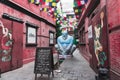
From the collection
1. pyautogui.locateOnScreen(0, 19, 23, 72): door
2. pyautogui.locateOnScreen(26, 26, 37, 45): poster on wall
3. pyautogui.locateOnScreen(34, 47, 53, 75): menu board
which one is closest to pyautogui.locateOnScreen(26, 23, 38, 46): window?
pyautogui.locateOnScreen(26, 26, 37, 45): poster on wall

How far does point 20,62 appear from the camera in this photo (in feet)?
28.4

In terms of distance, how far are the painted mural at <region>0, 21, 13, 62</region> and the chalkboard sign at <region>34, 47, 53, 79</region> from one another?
202 cm

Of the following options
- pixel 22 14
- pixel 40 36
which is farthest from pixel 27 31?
pixel 40 36

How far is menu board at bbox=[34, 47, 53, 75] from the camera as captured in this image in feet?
18.5

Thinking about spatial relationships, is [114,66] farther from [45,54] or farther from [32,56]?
[32,56]

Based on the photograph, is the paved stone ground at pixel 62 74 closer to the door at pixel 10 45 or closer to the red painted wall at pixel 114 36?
the door at pixel 10 45

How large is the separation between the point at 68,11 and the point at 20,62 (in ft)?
80.0

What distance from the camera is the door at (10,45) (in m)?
7.05

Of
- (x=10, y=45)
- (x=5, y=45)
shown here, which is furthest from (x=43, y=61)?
(x=10, y=45)

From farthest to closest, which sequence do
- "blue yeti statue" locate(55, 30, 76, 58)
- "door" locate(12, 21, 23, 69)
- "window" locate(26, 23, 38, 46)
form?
1. "window" locate(26, 23, 38, 46)
2. "blue yeti statue" locate(55, 30, 76, 58)
3. "door" locate(12, 21, 23, 69)

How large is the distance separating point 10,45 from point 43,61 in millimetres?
2651

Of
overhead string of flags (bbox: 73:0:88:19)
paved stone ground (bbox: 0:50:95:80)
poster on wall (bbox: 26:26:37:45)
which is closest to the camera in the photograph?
paved stone ground (bbox: 0:50:95:80)

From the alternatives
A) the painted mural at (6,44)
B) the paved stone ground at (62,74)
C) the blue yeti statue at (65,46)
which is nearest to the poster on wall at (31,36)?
the blue yeti statue at (65,46)

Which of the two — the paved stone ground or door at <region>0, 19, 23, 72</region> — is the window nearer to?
door at <region>0, 19, 23, 72</region>
